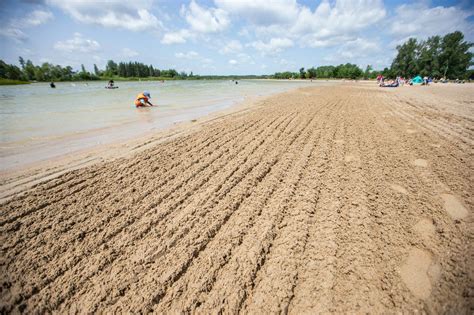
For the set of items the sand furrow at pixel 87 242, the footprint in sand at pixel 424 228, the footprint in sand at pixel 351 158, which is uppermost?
the footprint in sand at pixel 351 158

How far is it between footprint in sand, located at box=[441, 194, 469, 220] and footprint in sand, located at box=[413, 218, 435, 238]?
485 millimetres

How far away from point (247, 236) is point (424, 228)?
232cm

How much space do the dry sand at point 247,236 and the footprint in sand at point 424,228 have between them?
0.02 meters

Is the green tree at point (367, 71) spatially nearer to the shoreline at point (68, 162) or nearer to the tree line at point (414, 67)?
the tree line at point (414, 67)

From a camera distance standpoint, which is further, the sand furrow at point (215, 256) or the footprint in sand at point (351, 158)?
the footprint in sand at point (351, 158)

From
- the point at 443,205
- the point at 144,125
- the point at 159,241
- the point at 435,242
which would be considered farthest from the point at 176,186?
the point at 144,125

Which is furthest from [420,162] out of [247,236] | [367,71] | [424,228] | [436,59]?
[367,71]

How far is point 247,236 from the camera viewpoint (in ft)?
7.98

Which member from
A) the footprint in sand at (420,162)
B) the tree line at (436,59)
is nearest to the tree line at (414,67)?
the tree line at (436,59)

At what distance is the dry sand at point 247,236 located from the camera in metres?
1.76

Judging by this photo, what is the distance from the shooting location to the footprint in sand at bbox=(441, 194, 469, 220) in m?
2.74

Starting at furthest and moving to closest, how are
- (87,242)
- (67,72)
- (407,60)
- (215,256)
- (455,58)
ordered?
(67,72)
(407,60)
(455,58)
(87,242)
(215,256)

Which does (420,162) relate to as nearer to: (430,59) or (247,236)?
(247,236)

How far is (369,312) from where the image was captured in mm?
1616
